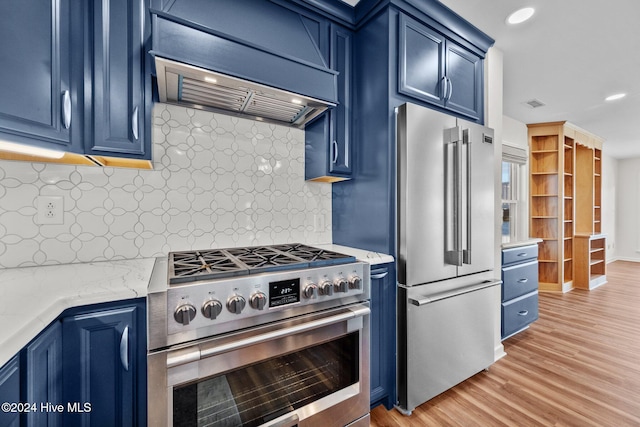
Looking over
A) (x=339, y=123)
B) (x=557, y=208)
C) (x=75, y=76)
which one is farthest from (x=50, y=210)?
(x=557, y=208)

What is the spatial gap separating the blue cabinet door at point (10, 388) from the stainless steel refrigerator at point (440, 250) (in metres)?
1.60

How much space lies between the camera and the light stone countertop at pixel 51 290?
0.72 m

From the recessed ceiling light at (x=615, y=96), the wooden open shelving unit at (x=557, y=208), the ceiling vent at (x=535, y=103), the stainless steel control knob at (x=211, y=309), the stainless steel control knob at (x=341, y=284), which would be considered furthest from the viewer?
the wooden open shelving unit at (x=557, y=208)

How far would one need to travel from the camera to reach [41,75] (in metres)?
1.04

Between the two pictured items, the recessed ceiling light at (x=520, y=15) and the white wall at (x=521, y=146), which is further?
the white wall at (x=521, y=146)

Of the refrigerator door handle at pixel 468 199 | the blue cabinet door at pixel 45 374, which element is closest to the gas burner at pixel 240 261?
A: the blue cabinet door at pixel 45 374

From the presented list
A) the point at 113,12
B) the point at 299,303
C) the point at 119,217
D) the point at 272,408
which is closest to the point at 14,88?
the point at 113,12

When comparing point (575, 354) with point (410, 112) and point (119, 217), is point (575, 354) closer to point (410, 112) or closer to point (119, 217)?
point (410, 112)

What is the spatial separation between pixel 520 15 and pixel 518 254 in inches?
79.4

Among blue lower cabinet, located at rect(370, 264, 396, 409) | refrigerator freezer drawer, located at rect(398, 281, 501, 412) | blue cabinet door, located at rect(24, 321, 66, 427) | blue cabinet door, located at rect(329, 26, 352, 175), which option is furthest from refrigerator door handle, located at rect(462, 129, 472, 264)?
blue cabinet door, located at rect(24, 321, 66, 427)

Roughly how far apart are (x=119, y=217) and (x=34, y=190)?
36cm

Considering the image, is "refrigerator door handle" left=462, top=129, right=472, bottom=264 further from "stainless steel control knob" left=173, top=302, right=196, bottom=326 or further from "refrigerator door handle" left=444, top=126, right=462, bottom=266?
Answer: "stainless steel control knob" left=173, top=302, right=196, bottom=326

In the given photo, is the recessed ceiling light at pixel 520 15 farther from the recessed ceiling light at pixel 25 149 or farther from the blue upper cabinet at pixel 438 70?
the recessed ceiling light at pixel 25 149

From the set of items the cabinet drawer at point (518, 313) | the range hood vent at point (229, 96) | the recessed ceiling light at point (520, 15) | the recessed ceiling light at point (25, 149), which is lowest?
the cabinet drawer at point (518, 313)
